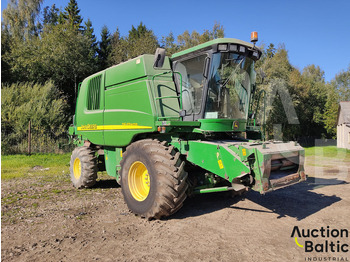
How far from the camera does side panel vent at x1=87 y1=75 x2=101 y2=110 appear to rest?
6811 millimetres

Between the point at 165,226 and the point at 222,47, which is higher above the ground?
the point at 222,47

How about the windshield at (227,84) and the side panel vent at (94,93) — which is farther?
the side panel vent at (94,93)

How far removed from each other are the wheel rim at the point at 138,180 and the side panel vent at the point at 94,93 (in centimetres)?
235

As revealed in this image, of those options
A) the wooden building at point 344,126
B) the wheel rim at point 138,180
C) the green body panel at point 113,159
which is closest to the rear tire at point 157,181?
the wheel rim at point 138,180

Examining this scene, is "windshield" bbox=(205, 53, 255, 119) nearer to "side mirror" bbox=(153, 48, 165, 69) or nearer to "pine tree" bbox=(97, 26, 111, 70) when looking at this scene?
"side mirror" bbox=(153, 48, 165, 69)

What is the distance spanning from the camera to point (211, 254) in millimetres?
3465

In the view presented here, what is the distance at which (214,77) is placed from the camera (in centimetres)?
498

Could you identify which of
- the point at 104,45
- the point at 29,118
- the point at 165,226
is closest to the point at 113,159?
the point at 165,226

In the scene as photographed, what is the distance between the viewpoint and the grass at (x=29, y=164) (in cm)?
926

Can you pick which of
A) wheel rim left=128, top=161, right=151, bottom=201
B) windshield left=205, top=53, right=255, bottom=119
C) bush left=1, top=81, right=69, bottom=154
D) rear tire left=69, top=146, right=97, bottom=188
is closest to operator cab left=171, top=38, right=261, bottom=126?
windshield left=205, top=53, right=255, bottom=119

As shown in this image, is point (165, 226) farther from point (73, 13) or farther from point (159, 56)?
point (73, 13)

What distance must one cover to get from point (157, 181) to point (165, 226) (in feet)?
2.47

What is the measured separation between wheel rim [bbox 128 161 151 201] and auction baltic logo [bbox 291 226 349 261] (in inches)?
105

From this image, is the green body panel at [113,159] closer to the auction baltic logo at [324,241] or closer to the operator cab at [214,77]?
the operator cab at [214,77]
